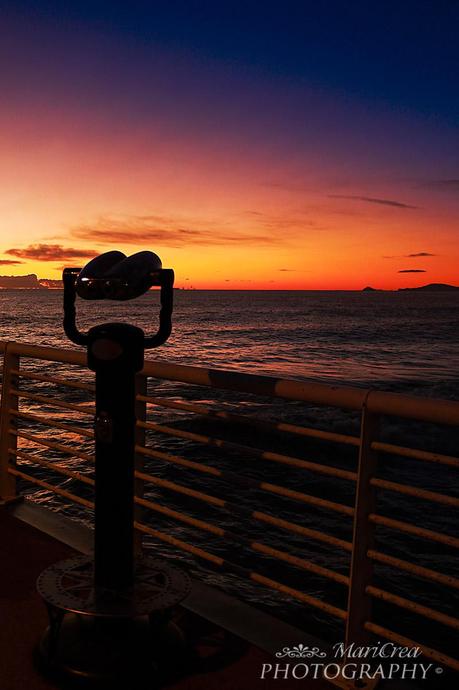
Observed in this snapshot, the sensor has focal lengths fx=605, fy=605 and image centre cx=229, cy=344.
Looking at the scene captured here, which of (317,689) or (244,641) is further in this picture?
(244,641)

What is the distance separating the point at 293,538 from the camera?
750 cm

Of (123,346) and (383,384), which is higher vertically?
(123,346)

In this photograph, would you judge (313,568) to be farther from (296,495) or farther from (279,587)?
(296,495)

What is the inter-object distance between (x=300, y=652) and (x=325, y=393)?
1016mm

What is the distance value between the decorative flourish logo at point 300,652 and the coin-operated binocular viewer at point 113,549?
0.45m

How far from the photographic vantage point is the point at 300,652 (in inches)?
90.9

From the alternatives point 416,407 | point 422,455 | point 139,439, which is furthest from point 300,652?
point 139,439

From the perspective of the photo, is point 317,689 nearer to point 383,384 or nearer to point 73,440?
point 73,440

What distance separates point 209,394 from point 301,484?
949 cm

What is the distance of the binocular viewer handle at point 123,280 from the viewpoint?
6.87 ft

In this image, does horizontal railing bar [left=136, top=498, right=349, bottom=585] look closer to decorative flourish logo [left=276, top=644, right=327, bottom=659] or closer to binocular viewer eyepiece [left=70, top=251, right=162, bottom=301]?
decorative flourish logo [left=276, top=644, right=327, bottom=659]

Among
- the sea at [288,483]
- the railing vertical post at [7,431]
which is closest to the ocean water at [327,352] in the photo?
the sea at [288,483]

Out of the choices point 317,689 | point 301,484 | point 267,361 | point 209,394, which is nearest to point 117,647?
point 317,689

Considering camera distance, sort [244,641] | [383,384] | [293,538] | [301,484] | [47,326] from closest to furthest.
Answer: [244,641] → [293,538] → [301,484] → [383,384] → [47,326]
